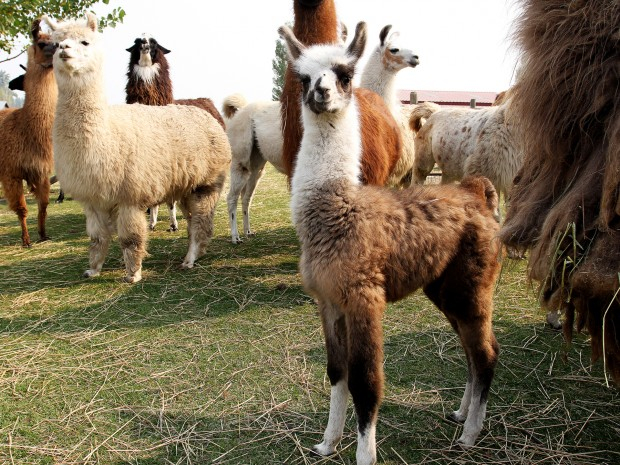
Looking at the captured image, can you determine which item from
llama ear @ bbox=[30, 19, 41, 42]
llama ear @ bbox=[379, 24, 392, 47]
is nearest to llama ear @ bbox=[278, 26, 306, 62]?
llama ear @ bbox=[379, 24, 392, 47]

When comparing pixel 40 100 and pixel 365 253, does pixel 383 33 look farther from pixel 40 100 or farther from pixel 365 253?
pixel 365 253

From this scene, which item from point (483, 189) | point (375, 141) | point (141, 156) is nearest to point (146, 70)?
point (141, 156)

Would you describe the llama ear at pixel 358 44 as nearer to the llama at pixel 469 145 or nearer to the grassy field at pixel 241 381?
the grassy field at pixel 241 381

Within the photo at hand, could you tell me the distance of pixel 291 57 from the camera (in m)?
2.91

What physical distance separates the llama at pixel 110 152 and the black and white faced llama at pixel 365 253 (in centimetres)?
278

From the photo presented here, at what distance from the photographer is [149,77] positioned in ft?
24.4

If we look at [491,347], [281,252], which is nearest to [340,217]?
[491,347]

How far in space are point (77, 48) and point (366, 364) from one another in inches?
159

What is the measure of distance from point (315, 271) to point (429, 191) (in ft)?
2.54

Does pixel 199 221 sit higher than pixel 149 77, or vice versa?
pixel 149 77

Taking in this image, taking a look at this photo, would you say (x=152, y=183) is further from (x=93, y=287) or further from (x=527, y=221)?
(x=527, y=221)

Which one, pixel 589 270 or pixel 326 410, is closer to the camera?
pixel 589 270

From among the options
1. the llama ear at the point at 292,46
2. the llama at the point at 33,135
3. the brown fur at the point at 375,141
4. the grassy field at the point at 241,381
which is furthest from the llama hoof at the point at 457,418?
the llama at the point at 33,135

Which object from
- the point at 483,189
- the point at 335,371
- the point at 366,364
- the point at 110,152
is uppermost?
the point at 110,152
